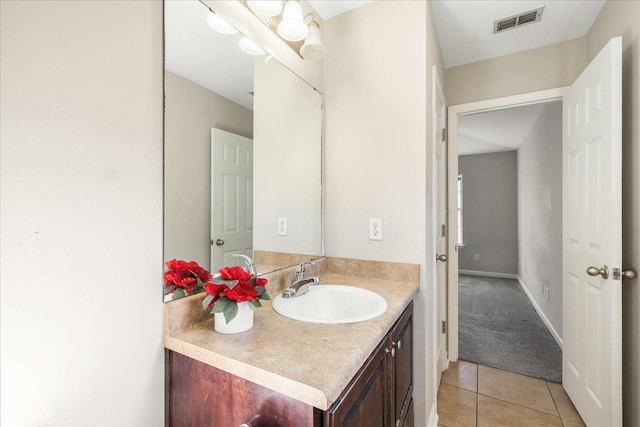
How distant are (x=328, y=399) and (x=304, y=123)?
4.56ft

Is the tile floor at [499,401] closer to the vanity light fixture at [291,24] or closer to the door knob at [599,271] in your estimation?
the door knob at [599,271]

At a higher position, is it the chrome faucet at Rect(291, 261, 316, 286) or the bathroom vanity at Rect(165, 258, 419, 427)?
the chrome faucet at Rect(291, 261, 316, 286)

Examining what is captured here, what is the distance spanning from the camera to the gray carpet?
2.28m

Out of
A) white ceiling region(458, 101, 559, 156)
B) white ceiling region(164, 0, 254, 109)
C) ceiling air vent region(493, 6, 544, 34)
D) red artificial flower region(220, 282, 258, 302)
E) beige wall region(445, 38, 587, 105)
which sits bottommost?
red artificial flower region(220, 282, 258, 302)

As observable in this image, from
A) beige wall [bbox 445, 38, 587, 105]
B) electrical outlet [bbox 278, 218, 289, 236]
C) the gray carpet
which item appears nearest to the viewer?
electrical outlet [bbox 278, 218, 289, 236]

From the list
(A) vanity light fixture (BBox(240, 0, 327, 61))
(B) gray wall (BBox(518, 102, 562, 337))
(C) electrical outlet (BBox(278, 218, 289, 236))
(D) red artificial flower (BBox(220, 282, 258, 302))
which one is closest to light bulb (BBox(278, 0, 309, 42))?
(A) vanity light fixture (BBox(240, 0, 327, 61))

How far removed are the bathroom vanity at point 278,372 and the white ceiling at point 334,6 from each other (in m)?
1.65

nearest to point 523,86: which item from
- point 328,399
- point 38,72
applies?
point 328,399

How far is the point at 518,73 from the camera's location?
216 cm

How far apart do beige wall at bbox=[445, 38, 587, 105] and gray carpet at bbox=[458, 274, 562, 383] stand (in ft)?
6.98

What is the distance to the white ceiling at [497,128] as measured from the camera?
341cm

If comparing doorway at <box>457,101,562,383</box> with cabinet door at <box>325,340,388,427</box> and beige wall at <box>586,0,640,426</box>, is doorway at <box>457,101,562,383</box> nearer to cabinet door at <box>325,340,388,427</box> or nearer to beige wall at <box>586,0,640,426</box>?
beige wall at <box>586,0,640,426</box>

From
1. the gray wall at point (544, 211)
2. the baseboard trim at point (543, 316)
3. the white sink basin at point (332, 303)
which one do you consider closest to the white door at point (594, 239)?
the baseboard trim at point (543, 316)

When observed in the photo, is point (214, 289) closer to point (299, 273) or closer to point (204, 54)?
point (299, 273)
